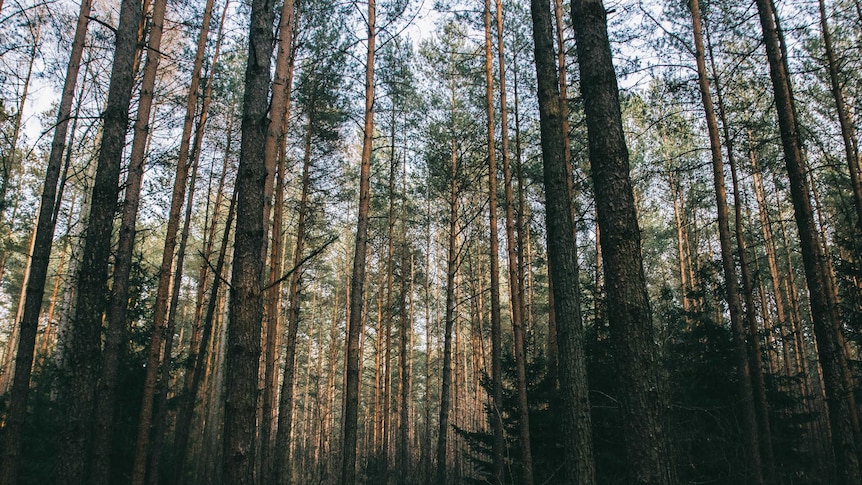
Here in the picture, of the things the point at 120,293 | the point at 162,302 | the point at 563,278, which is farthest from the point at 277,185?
the point at 563,278

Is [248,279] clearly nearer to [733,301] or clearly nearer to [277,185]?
[277,185]

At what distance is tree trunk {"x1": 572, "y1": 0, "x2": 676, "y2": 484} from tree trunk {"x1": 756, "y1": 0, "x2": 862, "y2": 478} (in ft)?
11.7

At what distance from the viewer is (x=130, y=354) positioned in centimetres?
815

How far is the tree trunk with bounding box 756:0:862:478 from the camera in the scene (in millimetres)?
5117

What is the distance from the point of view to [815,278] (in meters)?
5.52

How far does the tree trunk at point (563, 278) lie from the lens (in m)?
4.02

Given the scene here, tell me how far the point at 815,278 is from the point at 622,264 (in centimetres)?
413

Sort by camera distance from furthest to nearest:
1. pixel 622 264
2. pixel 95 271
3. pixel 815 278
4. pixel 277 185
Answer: pixel 277 185 < pixel 815 278 < pixel 95 271 < pixel 622 264

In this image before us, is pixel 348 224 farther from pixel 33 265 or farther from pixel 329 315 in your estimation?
pixel 33 265

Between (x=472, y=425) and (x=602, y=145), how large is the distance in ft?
73.3

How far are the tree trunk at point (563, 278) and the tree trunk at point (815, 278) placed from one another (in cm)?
345

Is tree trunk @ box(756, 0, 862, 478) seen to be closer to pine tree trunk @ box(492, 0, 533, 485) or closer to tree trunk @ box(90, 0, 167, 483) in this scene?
pine tree trunk @ box(492, 0, 533, 485)

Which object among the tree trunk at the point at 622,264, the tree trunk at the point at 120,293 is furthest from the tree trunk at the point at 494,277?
the tree trunk at the point at 120,293

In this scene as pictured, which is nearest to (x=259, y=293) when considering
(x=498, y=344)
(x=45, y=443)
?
(x=498, y=344)
